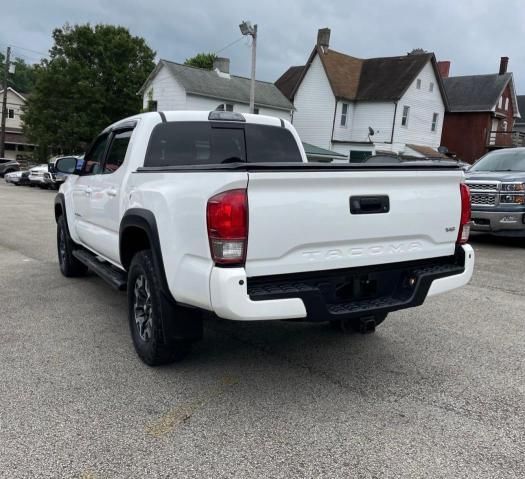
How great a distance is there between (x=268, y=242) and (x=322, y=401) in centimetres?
120

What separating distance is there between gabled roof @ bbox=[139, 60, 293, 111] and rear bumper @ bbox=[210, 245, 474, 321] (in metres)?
27.5

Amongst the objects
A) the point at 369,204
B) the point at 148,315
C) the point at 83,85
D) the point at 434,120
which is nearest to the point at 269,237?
the point at 369,204

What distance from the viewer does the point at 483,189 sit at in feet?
31.4

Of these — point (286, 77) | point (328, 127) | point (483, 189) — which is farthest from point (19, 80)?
point (483, 189)

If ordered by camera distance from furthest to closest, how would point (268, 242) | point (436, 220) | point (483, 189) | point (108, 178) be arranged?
point (483, 189) → point (108, 178) → point (436, 220) → point (268, 242)

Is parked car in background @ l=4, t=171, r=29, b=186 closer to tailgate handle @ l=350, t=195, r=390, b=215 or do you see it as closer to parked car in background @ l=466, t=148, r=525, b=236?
parked car in background @ l=466, t=148, r=525, b=236

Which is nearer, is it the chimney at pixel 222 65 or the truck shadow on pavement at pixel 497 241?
the truck shadow on pavement at pixel 497 241

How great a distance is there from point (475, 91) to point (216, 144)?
131 ft

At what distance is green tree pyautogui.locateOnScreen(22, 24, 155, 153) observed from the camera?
3588cm

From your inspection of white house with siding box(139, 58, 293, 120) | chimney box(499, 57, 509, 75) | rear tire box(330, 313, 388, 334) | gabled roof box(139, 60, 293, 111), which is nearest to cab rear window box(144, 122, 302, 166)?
rear tire box(330, 313, 388, 334)

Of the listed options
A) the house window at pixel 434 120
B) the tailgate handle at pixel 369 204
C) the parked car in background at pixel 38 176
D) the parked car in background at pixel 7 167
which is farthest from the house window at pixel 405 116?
the tailgate handle at pixel 369 204

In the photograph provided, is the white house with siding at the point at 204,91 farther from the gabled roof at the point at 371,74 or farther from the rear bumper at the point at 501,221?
the rear bumper at the point at 501,221

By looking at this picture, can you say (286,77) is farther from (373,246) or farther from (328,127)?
(373,246)

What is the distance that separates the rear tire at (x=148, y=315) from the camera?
3574 millimetres
